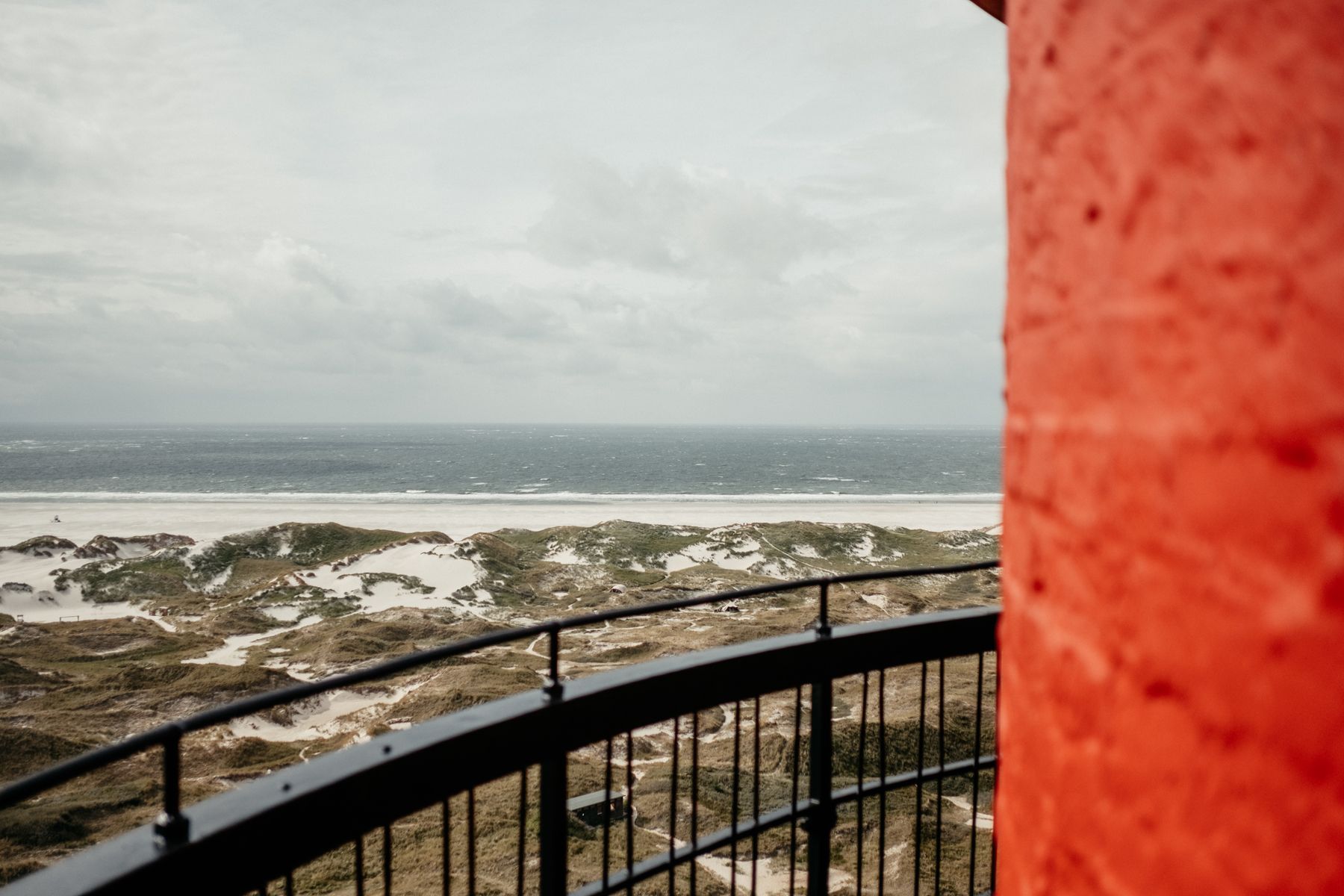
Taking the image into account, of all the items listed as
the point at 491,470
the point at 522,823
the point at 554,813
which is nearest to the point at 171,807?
the point at 554,813

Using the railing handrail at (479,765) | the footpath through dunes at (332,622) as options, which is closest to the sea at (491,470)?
the footpath through dunes at (332,622)

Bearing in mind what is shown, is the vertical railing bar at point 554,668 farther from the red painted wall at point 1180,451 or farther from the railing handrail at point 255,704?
the red painted wall at point 1180,451

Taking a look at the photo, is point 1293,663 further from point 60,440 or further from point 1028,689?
point 60,440

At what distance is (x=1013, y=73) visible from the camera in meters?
0.86

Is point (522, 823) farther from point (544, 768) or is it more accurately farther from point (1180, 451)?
point (1180, 451)

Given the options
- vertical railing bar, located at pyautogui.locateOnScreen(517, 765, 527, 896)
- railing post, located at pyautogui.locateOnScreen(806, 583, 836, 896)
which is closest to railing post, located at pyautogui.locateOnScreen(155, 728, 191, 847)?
vertical railing bar, located at pyautogui.locateOnScreen(517, 765, 527, 896)

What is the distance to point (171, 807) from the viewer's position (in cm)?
207

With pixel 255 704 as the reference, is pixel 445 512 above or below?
below

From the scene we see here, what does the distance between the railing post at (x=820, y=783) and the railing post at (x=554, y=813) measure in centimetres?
121

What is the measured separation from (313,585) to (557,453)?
10420 cm

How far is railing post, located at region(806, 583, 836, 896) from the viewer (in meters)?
3.85

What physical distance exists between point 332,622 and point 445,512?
3842cm

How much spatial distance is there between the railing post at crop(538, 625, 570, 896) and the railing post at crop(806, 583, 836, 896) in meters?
1.21

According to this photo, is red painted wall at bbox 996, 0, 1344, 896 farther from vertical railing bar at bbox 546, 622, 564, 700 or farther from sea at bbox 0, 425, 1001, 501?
sea at bbox 0, 425, 1001, 501
